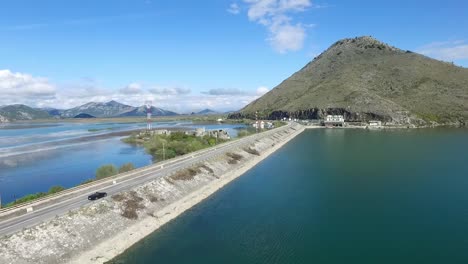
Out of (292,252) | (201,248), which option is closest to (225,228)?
(201,248)

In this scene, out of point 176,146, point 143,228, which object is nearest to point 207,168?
point 143,228

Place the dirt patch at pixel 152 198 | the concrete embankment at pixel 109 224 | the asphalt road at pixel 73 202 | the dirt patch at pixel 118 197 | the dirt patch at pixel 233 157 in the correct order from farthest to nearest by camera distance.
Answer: the dirt patch at pixel 233 157 < the dirt patch at pixel 152 198 < the dirt patch at pixel 118 197 < the asphalt road at pixel 73 202 < the concrete embankment at pixel 109 224

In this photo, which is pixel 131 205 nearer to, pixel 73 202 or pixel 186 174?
pixel 73 202

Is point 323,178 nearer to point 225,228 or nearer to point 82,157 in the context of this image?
point 225,228

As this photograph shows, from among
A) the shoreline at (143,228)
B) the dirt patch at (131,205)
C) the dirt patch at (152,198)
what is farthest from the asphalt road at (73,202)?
the shoreline at (143,228)

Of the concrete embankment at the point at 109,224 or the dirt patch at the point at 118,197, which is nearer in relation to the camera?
the concrete embankment at the point at 109,224

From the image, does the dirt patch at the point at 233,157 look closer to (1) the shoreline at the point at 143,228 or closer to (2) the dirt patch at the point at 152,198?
(1) the shoreline at the point at 143,228

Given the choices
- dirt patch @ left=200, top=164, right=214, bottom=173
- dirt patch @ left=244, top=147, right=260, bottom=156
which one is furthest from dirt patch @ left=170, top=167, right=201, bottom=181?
dirt patch @ left=244, top=147, right=260, bottom=156
